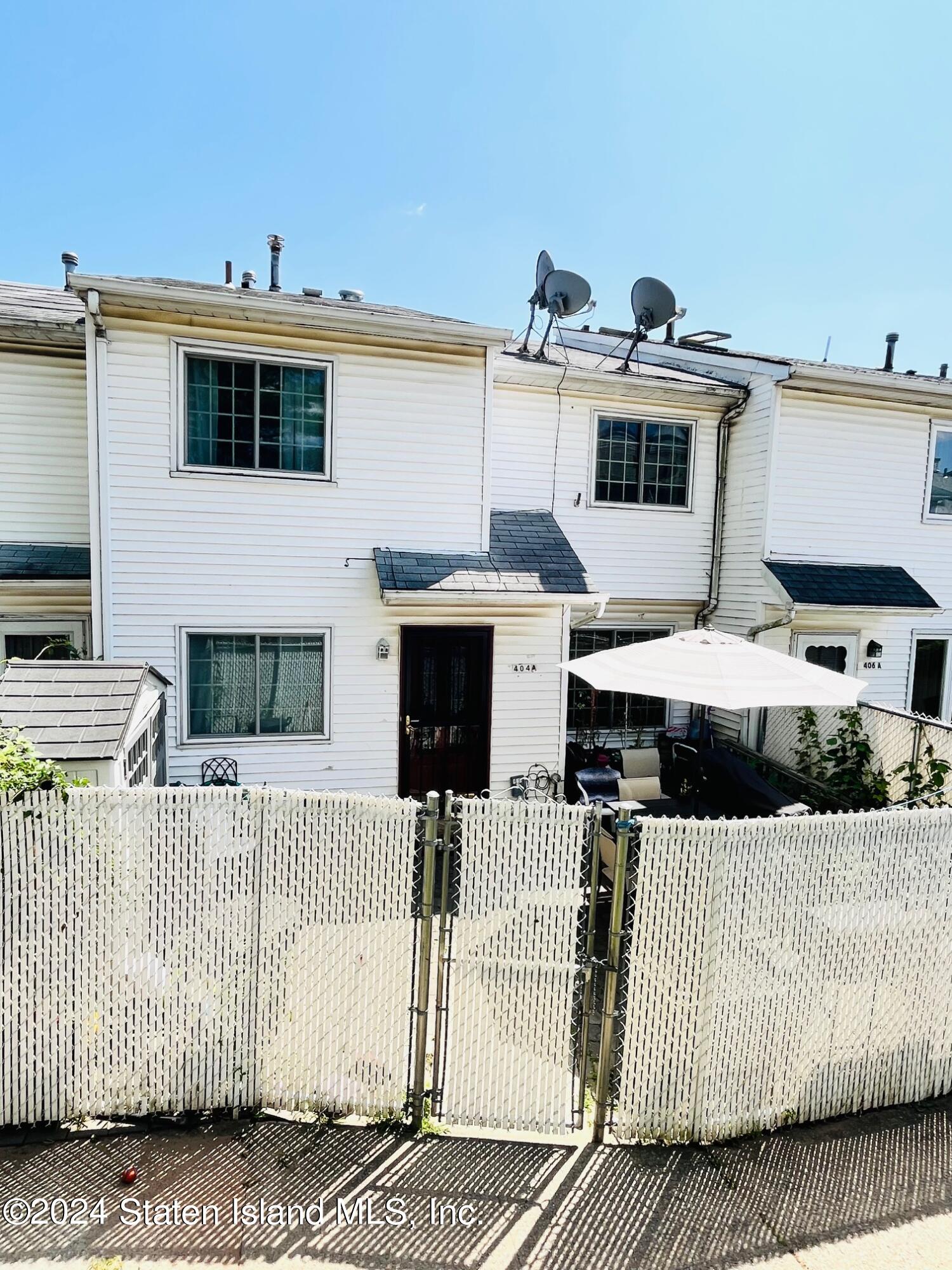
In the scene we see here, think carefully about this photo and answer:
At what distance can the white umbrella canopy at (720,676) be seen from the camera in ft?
16.4

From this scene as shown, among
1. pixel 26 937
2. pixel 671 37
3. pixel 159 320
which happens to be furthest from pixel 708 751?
pixel 671 37

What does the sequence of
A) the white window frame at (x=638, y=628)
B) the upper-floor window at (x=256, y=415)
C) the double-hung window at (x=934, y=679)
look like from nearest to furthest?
the upper-floor window at (x=256, y=415) < the white window frame at (x=638, y=628) < the double-hung window at (x=934, y=679)

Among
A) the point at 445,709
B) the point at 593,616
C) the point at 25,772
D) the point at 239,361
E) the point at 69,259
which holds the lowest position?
the point at 445,709

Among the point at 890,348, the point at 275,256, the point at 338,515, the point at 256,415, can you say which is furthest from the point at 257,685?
the point at 890,348

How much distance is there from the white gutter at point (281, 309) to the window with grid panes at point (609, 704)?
4447mm

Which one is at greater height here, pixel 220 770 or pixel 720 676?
pixel 720 676

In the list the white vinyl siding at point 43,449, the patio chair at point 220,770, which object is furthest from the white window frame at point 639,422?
the white vinyl siding at point 43,449

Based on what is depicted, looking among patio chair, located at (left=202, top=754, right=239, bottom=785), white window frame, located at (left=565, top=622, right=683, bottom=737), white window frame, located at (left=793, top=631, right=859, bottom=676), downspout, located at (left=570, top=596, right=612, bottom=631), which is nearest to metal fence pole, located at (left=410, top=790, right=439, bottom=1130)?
patio chair, located at (left=202, top=754, right=239, bottom=785)

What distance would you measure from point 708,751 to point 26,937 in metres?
7.03

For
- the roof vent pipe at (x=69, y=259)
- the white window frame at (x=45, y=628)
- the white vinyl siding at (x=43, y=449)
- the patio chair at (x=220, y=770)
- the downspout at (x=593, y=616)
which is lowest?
the patio chair at (x=220, y=770)

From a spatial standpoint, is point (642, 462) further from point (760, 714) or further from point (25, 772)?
point (25, 772)

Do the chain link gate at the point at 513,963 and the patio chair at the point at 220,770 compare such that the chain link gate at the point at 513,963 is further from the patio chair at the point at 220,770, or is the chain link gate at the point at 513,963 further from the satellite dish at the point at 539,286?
the satellite dish at the point at 539,286

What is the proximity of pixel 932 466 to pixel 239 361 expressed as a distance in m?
10.0

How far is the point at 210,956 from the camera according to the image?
326 cm
